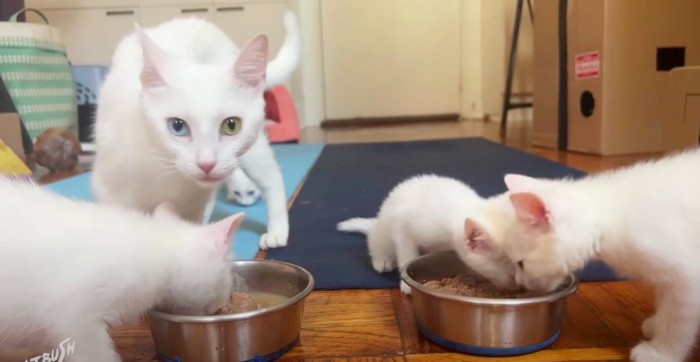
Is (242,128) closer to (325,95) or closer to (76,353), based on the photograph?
(76,353)

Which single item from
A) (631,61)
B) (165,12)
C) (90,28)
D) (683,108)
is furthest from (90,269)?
(90,28)

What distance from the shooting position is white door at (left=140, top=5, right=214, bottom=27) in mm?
4789

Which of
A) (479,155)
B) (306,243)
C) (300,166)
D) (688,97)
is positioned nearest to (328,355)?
(306,243)

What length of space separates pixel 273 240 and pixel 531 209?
2.77ft

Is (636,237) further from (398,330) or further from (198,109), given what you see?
(198,109)

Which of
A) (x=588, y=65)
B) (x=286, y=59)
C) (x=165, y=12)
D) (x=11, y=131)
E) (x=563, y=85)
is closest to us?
(x=286, y=59)

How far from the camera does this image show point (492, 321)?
0.98m

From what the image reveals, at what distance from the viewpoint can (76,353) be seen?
830 mm

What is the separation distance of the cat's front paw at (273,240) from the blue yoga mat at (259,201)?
0.03m

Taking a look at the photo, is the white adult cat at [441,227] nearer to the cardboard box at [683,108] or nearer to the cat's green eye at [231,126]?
the cat's green eye at [231,126]

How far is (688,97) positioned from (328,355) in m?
1.85

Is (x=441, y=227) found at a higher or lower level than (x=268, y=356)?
higher

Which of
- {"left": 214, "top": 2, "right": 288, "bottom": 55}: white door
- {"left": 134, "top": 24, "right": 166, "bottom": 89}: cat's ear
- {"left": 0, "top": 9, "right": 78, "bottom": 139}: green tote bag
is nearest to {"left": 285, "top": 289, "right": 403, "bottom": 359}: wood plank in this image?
{"left": 134, "top": 24, "right": 166, "bottom": 89}: cat's ear

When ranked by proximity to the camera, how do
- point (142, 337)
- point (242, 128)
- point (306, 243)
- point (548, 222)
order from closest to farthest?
1. point (548, 222)
2. point (142, 337)
3. point (242, 128)
4. point (306, 243)
